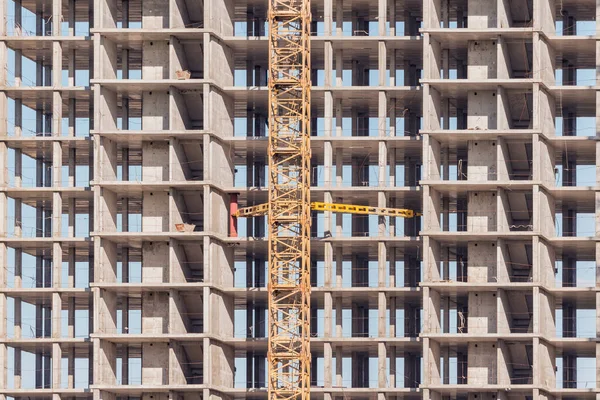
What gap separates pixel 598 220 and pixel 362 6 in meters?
27.1

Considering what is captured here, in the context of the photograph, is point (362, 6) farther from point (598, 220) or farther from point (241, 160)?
point (598, 220)

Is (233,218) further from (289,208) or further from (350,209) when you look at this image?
(350,209)

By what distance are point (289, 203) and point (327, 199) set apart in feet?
12.2

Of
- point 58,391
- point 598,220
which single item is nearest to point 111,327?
point 58,391

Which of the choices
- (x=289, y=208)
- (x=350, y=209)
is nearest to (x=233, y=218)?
(x=289, y=208)

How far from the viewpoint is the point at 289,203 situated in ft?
522

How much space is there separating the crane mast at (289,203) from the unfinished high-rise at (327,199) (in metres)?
2.46

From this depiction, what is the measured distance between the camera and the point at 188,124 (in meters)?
164

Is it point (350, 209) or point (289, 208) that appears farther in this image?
point (350, 209)

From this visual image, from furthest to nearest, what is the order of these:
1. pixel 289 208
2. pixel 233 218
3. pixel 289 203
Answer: pixel 233 218
pixel 289 203
pixel 289 208

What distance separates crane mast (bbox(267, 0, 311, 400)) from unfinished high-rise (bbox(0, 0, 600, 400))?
2461 mm

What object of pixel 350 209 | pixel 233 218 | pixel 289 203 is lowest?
pixel 233 218

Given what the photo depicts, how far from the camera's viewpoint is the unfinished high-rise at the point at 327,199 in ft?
513

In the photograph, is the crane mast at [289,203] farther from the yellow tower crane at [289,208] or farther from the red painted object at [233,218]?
the red painted object at [233,218]
